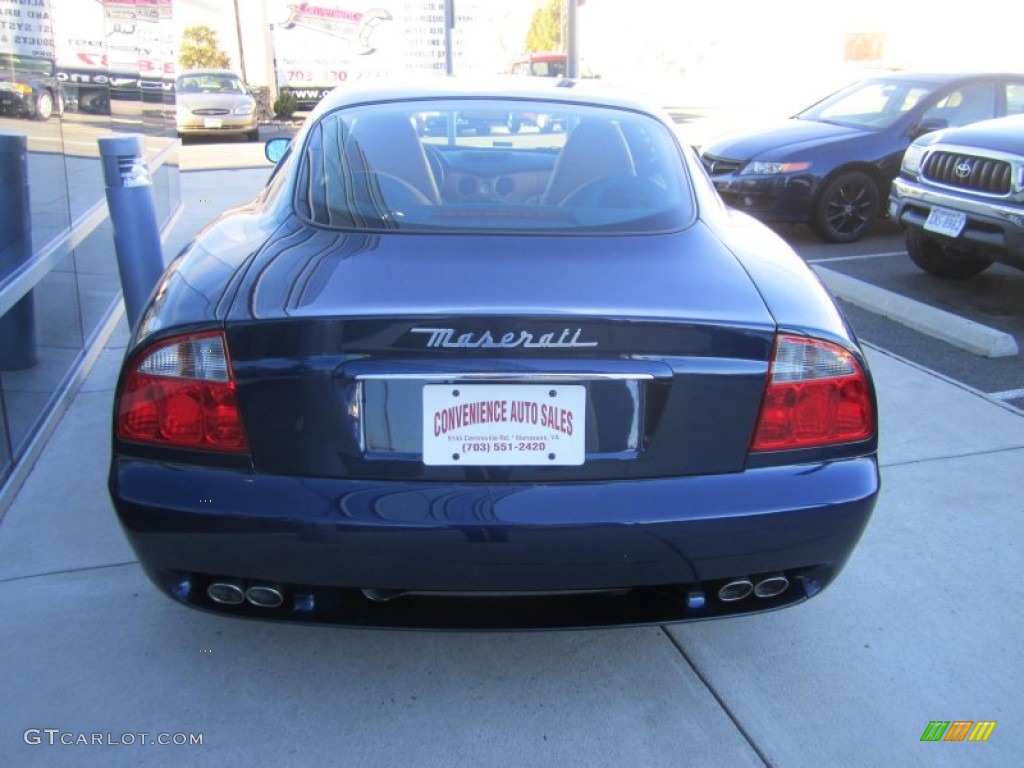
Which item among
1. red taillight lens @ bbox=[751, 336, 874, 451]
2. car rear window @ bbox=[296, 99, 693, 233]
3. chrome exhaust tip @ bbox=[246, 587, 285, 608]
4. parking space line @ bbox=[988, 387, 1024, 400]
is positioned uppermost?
car rear window @ bbox=[296, 99, 693, 233]

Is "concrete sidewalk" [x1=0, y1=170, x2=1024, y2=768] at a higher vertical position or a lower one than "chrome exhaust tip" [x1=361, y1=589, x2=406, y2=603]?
lower

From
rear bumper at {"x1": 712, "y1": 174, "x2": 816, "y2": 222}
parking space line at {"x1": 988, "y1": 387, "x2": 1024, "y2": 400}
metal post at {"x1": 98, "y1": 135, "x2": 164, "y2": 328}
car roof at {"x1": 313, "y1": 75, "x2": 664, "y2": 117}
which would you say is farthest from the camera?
rear bumper at {"x1": 712, "y1": 174, "x2": 816, "y2": 222}

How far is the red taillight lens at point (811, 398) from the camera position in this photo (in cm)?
210

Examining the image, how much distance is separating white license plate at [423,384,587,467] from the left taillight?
0.44m

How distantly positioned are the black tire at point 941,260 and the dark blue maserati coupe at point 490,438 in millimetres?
4984

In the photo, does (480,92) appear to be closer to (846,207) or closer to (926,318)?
(926,318)

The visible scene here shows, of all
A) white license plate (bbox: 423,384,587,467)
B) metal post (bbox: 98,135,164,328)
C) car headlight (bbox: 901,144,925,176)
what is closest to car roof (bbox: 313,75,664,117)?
white license plate (bbox: 423,384,587,467)

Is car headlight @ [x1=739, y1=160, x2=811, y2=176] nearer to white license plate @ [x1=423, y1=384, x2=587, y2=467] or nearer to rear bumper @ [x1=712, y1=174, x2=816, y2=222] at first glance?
rear bumper @ [x1=712, y1=174, x2=816, y2=222]

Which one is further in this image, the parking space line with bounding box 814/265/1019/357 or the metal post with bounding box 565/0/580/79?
the metal post with bounding box 565/0/580/79

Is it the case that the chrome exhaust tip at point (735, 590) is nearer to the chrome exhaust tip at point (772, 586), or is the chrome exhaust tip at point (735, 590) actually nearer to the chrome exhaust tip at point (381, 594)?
the chrome exhaust tip at point (772, 586)

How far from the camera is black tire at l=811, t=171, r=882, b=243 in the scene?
316 inches

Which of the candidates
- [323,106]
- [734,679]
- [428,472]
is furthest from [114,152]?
[734,679]

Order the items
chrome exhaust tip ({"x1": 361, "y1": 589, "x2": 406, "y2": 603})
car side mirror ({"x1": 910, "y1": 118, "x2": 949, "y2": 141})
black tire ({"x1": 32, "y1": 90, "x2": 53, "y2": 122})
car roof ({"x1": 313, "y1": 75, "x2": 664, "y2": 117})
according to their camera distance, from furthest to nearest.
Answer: car side mirror ({"x1": 910, "y1": 118, "x2": 949, "y2": 141}) < black tire ({"x1": 32, "y1": 90, "x2": 53, "y2": 122}) < car roof ({"x1": 313, "y1": 75, "x2": 664, "y2": 117}) < chrome exhaust tip ({"x1": 361, "y1": 589, "x2": 406, "y2": 603})

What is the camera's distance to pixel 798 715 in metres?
2.37
